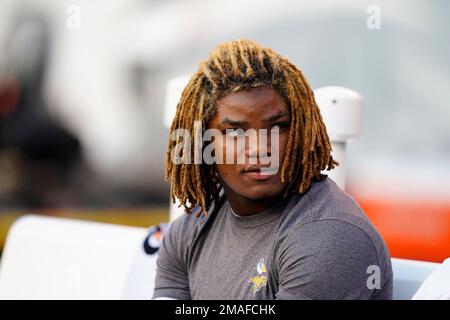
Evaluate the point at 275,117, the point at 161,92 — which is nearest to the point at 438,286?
the point at 275,117

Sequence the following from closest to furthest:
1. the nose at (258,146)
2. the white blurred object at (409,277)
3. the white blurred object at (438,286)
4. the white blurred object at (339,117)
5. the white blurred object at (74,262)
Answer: the white blurred object at (438,286), the nose at (258,146), the white blurred object at (409,277), the white blurred object at (339,117), the white blurred object at (74,262)

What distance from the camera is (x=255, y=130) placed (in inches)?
64.2

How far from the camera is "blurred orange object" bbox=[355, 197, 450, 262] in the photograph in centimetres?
319

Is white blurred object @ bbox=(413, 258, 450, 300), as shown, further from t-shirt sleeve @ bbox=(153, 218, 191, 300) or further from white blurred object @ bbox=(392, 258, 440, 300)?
t-shirt sleeve @ bbox=(153, 218, 191, 300)

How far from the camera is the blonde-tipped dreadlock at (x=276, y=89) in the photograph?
5.43 ft

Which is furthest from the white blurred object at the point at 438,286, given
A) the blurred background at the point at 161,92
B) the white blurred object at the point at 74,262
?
the blurred background at the point at 161,92

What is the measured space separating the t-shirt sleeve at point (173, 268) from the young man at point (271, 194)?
108 mm

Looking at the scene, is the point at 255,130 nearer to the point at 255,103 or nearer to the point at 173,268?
the point at 255,103

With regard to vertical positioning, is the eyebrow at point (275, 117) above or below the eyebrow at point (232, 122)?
above

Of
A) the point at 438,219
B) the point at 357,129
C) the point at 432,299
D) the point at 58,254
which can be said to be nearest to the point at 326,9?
the point at 438,219

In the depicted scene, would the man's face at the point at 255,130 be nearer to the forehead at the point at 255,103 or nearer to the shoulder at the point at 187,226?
the forehead at the point at 255,103

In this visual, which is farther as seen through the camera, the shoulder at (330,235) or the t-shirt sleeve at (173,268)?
the t-shirt sleeve at (173,268)

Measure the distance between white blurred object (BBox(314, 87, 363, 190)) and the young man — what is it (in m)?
0.34

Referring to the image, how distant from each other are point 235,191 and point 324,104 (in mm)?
465
